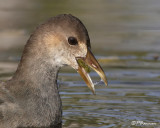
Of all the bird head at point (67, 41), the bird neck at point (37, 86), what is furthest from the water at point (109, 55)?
the bird head at point (67, 41)

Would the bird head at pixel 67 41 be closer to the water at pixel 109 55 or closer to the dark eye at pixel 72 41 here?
the dark eye at pixel 72 41

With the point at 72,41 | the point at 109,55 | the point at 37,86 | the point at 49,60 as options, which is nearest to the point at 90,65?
the point at 72,41

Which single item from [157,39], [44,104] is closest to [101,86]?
[44,104]

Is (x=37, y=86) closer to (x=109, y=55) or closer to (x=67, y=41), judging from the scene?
(x=67, y=41)

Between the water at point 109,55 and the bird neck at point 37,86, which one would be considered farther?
the water at point 109,55

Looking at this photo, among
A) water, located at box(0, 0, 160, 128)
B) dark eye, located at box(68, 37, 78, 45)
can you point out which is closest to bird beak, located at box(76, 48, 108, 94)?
dark eye, located at box(68, 37, 78, 45)

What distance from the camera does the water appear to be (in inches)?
364

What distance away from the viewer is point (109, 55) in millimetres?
12945

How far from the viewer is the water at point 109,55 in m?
9.25

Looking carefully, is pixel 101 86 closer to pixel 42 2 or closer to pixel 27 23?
pixel 27 23

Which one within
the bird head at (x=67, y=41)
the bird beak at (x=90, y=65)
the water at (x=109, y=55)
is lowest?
the water at (x=109, y=55)

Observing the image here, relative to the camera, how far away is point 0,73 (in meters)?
11.5

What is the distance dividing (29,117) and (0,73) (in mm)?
3422

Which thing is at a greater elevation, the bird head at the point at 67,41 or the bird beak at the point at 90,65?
the bird head at the point at 67,41
